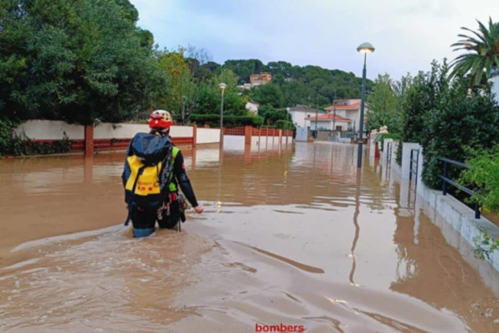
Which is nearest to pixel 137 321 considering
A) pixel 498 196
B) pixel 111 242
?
pixel 111 242

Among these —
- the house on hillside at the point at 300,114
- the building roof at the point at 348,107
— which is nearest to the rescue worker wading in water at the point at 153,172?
the building roof at the point at 348,107

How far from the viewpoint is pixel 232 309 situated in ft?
11.9

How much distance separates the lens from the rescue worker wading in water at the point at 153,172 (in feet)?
15.2

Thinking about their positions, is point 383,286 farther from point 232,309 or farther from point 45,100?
point 45,100

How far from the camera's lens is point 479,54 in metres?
37.1

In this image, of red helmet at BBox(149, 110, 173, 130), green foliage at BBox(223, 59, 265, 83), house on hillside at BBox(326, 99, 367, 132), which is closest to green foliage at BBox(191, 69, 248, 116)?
house on hillside at BBox(326, 99, 367, 132)

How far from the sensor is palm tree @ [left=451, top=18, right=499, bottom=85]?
35.2m

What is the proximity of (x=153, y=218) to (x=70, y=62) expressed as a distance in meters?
14.1

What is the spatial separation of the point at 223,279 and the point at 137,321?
114cm

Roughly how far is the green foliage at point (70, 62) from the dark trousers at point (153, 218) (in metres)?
13.2

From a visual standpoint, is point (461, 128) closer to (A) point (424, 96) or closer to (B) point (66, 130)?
(A) point (424, 96)

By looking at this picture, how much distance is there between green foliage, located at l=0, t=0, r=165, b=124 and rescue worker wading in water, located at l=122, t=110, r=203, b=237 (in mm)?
13225

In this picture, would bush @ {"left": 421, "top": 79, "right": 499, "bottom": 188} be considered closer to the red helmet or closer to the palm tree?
the red helmet

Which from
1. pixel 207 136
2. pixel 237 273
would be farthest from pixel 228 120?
pixel 237 273
